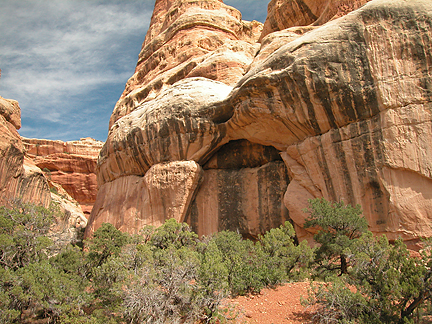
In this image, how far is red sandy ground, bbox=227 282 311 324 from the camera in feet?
24.2

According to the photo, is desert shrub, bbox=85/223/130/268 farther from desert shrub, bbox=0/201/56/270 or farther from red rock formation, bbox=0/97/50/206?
red rock formation, bbox=0/97/50/206

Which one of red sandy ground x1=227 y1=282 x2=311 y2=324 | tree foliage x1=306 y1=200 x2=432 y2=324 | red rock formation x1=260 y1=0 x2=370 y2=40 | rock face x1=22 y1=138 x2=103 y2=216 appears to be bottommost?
red sandy ground x1=227 y1=282 x2=311 y2=324

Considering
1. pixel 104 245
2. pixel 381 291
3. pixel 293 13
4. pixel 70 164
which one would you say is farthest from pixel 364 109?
pixel 70 164

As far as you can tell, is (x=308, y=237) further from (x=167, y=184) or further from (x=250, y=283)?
(x=167, y=184)

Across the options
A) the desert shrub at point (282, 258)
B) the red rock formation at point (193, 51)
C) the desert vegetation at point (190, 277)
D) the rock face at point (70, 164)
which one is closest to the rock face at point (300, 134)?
the red rock formation at point (193, 51)

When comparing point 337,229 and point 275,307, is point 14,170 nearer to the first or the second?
point 275,307

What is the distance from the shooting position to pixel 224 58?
18281 millimetres

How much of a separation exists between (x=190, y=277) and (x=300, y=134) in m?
7.42

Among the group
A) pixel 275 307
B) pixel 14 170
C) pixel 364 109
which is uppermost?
pixel 364 109

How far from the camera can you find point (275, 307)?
804 centimetres

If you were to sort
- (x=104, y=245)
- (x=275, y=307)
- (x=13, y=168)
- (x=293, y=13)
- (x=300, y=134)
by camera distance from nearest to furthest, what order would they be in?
(x=275, y=307)
(x=104, y=245)
(x=300, y=134)
(x=13, y=168)
(x=293, y=13)

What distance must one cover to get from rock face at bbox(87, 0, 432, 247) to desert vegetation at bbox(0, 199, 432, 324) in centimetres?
175

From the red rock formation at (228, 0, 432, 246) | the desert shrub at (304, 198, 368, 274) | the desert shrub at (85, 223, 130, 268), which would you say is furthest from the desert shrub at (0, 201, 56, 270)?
the red rock formation at (228, 0, 432, 246)

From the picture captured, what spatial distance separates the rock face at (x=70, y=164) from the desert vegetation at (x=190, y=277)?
1168 inches
